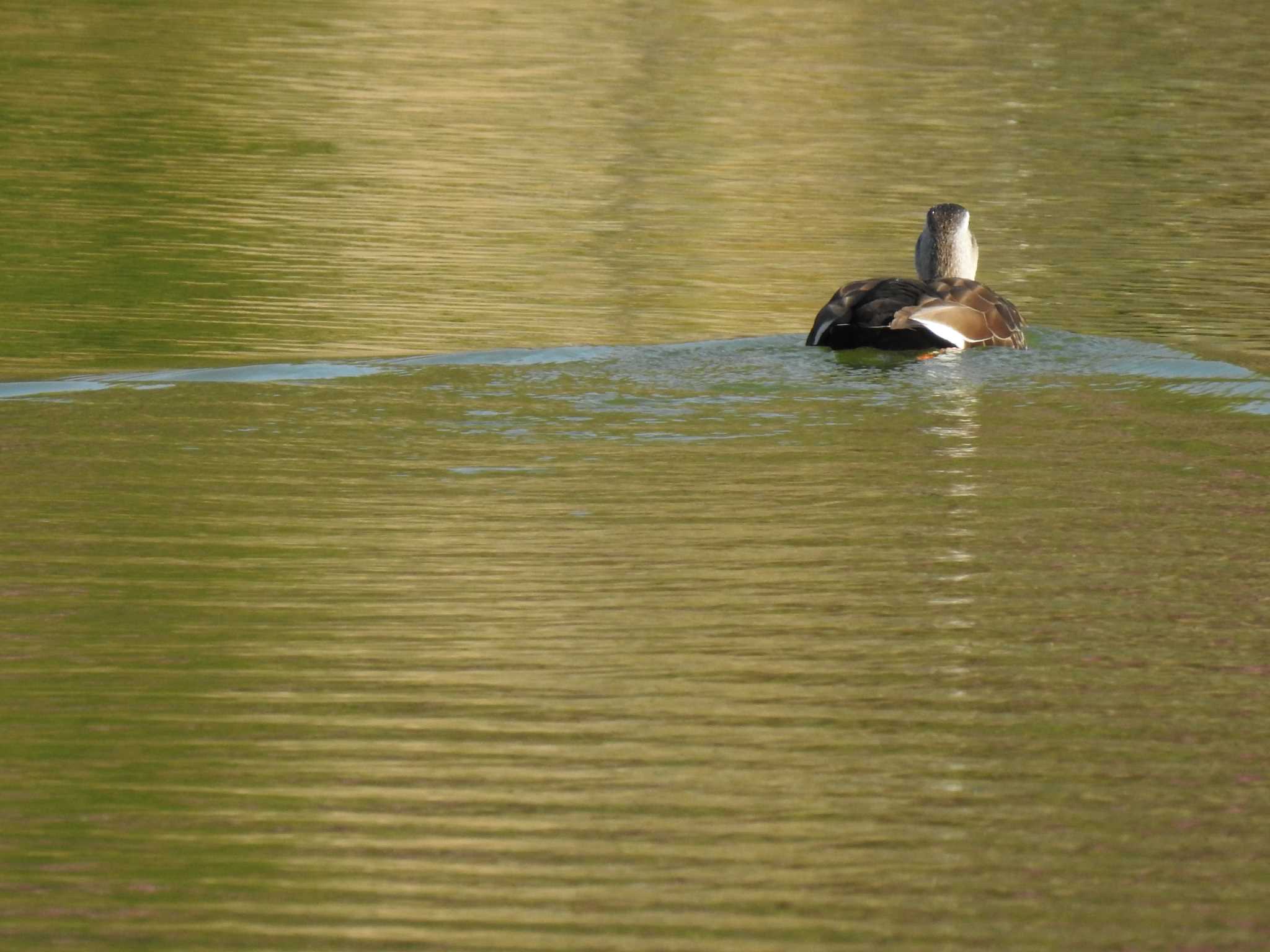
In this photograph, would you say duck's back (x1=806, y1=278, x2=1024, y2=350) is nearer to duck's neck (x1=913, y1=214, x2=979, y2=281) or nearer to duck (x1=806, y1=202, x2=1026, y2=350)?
duck (x1=806, y1=202, x2=1026, y2=350)

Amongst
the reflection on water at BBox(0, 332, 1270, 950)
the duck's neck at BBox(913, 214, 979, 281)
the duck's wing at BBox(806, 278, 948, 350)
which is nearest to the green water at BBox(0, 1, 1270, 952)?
the reflection on water at BBox(0, 332, 1270, 950)

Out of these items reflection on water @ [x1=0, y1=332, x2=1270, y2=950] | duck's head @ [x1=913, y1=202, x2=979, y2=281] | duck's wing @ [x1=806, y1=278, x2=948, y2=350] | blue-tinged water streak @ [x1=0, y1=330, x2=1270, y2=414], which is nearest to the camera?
reflection on water @ [x1=0, y1=332, x2=1270, y2=950]

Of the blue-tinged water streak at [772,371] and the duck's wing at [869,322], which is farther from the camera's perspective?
the duck's wing at [869,322]

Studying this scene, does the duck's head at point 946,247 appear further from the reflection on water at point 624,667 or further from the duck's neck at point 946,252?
the reflection on water at point 624,667

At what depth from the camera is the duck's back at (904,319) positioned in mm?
11914

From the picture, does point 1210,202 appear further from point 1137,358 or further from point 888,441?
point 888,441

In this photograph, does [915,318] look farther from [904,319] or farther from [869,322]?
[869,322]

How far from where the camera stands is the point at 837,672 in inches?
266

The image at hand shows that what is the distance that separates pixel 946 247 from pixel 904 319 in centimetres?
145

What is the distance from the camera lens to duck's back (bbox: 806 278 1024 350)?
11.9 meters

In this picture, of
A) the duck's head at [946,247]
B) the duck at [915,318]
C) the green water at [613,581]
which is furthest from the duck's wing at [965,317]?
the duck's head at [946,247]

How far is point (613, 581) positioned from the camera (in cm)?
770

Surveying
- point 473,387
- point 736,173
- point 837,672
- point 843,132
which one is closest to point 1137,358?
point 473,387

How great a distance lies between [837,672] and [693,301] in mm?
8090
